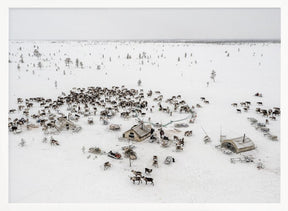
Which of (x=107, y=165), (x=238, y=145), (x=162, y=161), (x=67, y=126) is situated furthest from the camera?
(x=67, y=126)

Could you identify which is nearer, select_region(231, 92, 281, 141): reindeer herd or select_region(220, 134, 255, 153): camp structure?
select_region(220, 134, 255, 153): camp structure

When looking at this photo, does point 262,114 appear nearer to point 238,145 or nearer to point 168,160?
point 238,145

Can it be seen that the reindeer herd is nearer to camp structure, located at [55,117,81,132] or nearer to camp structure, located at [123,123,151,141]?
camp structure, located at [123,123,151,141]

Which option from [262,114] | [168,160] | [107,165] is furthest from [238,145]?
[107,165]

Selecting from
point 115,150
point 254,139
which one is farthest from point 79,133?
point 254,139

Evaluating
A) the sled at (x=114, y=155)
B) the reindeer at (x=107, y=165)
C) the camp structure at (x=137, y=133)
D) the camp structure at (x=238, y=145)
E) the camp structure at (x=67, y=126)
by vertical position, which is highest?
the camp structure at (x=67, y=126)

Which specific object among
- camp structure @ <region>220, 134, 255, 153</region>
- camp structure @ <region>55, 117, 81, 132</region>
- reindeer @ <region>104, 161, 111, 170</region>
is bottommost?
reindeer @ <region>104, 161, 111, 170</region>

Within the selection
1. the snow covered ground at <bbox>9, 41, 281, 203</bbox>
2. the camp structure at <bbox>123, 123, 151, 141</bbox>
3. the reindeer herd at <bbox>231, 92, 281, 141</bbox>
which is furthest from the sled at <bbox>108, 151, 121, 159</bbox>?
the reindeer herd at <bbox>231, 92, 281, 141</bbox>
